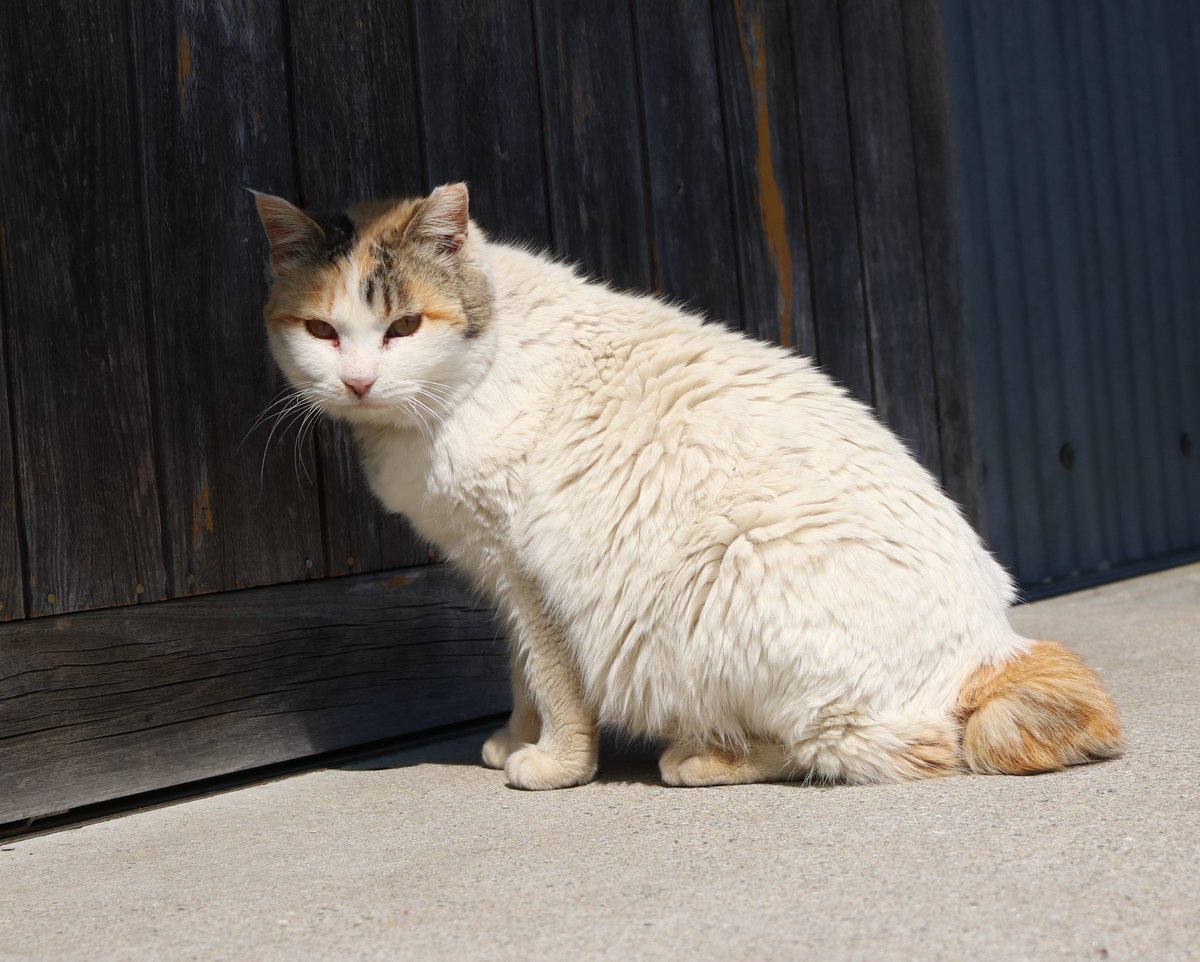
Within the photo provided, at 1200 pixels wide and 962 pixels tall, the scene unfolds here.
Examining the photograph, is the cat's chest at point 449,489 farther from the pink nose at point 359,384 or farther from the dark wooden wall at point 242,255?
the dark wooden wall at point 242,255

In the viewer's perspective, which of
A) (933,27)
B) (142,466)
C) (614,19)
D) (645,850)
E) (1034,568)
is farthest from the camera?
(1034,568)

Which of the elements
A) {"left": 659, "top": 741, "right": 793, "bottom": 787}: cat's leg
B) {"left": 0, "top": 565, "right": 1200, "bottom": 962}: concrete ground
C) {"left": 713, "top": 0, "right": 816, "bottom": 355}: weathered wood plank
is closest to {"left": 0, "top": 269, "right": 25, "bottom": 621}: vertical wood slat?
{"left": 0, "top": 565, "right": 1200, "bottom": 962}: concrete ground

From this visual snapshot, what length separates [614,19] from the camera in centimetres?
428

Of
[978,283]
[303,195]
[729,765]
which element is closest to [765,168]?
[978,283]

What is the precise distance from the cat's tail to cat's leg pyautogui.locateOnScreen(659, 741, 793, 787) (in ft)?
1.41

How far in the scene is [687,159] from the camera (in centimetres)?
450

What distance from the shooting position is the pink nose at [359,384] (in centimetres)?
286

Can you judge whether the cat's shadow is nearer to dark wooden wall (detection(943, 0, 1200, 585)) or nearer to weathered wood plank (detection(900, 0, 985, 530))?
weathered wood plank (detection(900, 0, 985, 530))

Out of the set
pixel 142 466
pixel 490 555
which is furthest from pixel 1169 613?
pixel 142 466

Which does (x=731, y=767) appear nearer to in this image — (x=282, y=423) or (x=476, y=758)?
(x=476, y=758)

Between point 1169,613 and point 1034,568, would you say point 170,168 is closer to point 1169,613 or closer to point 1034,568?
point 1169,613

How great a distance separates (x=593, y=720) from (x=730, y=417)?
2.75 ft

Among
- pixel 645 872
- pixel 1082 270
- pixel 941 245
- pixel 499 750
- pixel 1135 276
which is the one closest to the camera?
pixel 645 872

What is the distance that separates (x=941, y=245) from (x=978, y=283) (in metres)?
0.47
